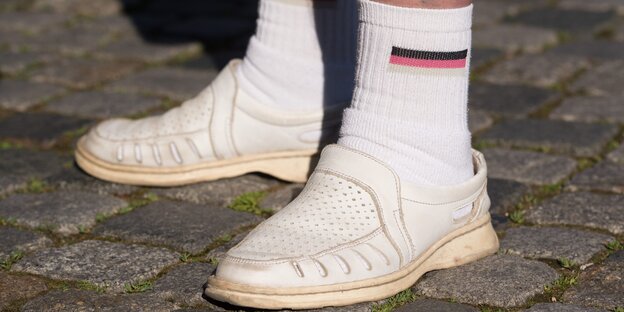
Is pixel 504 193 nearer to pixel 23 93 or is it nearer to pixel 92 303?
pixel 92 303

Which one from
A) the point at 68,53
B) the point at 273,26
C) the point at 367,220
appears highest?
→ the point at 273,26

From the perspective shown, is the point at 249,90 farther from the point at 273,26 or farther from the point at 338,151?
the point at 338,151

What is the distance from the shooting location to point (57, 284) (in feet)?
6.99

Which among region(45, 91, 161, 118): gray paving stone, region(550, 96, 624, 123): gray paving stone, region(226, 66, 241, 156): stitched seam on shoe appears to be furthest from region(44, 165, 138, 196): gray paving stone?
region(550, 96, 624, 123): gray paving stone

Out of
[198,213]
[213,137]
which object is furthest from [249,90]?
[198,213]

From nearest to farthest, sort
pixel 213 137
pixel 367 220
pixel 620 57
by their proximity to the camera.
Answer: pixel 367 220 < pixel 213 137 < pixel 620 57

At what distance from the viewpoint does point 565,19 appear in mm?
4586

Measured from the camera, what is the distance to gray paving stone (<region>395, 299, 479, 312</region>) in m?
2.00

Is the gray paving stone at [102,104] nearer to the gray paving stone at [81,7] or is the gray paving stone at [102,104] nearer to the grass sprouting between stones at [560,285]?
the gray paving stone at [81,7]

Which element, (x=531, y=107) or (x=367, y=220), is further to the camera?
(x=531, y=107)

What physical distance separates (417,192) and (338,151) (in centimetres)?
19

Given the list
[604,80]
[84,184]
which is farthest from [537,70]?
[84,184]

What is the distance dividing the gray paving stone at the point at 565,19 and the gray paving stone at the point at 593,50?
230 mm

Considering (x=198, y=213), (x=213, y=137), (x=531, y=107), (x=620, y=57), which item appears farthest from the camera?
(x=620, y=57)
